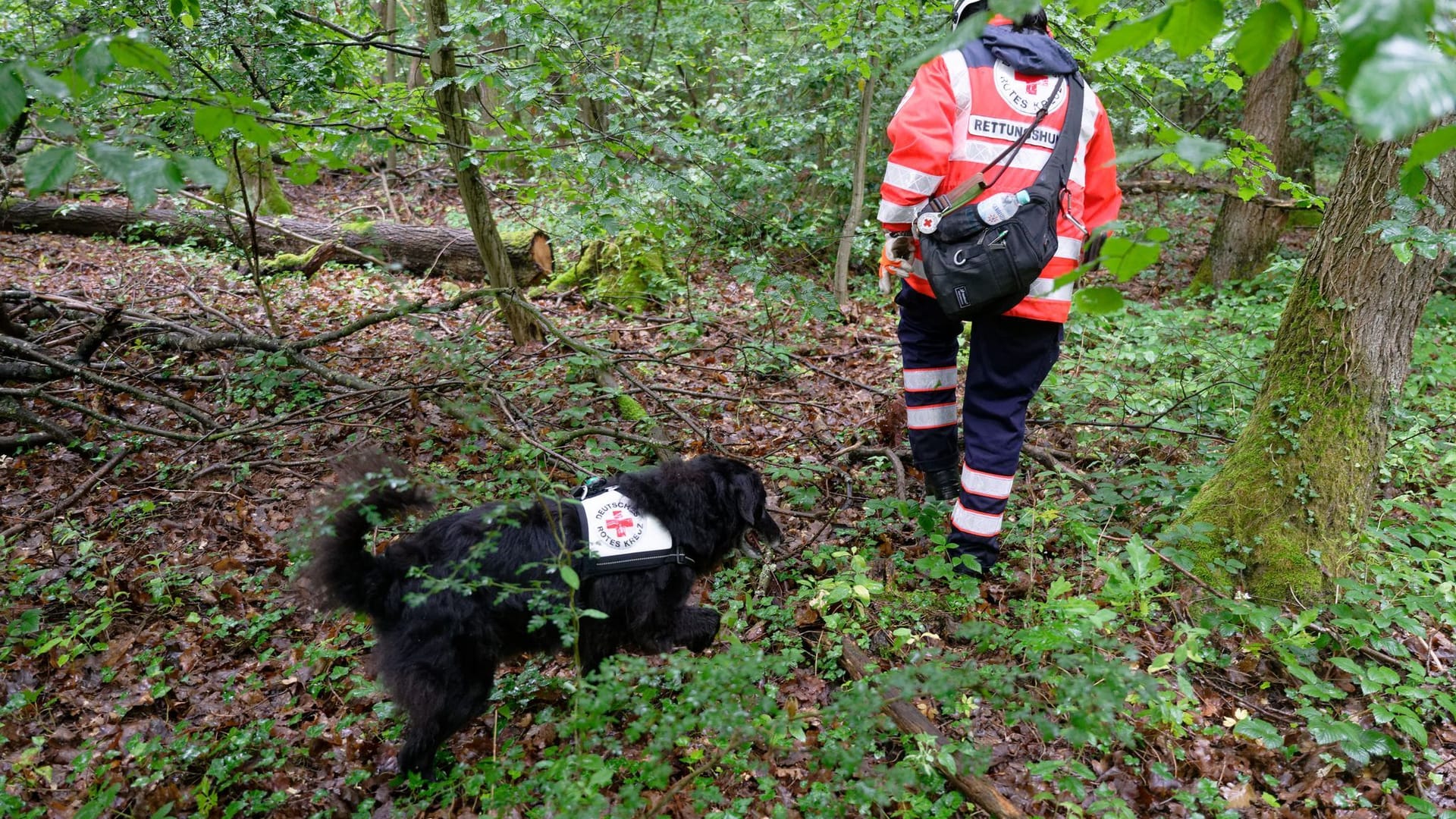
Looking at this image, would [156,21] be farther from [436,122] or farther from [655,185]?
[655,185]

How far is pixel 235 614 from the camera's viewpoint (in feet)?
12.8

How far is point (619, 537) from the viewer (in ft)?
10.1

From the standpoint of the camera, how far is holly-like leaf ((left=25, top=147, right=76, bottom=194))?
5.31ft

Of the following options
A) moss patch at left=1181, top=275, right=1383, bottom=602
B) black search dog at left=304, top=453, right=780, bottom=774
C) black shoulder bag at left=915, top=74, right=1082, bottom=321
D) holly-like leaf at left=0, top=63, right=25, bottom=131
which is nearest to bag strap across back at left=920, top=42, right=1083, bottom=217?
black shoulder bag at left=915, top=74, right=1082, bottom=321

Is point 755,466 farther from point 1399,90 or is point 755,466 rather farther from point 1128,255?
point 1399,90

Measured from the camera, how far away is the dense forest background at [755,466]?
2309 millimetres

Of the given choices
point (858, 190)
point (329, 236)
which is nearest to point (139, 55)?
point (858, 190)

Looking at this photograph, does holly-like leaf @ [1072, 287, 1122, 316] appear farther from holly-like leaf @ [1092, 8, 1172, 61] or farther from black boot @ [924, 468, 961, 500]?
black boot @ [924, 468, 961, 500]

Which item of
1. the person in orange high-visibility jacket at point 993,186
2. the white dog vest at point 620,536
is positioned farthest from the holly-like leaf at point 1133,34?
the white dog vest at point 620,536

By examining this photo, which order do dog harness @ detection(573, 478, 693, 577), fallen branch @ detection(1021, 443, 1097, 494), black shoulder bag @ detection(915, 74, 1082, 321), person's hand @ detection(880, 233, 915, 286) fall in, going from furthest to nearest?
fallen branch @ detection(1021, 443, 1097, 494)
person's hand @ detection(880, 233, 915, 286)
black shoulder bag @ detection(915, 74, 1082, 321)
dog harness @ detection(573, 478, 693, 577)

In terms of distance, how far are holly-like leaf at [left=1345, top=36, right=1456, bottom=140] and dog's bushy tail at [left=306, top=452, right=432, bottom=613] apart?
2.59m

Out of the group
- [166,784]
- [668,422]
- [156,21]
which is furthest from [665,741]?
[156,21]

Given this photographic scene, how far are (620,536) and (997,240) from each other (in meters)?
2.03

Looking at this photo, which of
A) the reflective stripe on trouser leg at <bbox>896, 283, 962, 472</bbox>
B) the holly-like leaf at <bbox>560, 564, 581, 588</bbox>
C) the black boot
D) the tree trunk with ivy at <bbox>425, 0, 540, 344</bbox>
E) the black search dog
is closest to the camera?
the holly-like leaf at <bbox>560, 564, 581, 588</bbox>
